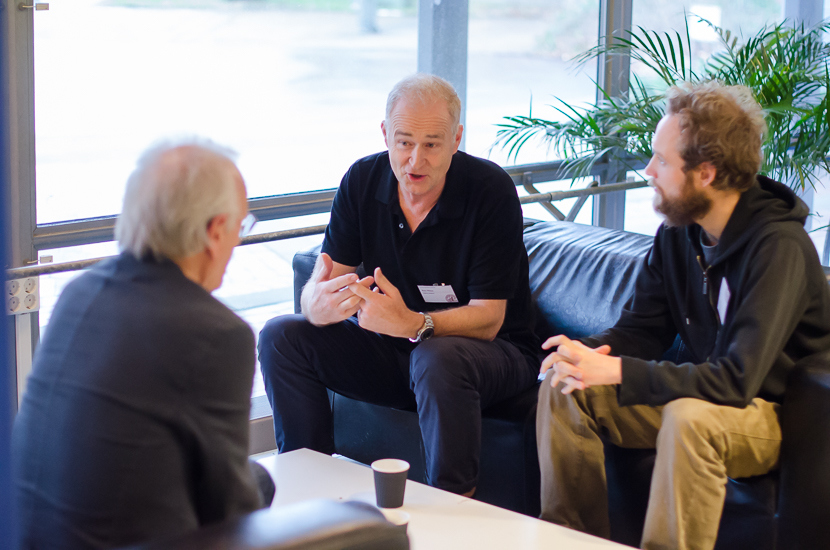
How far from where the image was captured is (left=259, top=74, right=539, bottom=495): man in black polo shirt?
2.29 m

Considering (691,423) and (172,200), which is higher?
(172,200)

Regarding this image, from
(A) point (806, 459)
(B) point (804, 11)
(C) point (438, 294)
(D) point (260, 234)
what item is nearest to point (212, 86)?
(D) point (260, 234)

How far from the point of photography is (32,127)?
103 inches

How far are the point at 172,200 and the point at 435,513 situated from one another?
0.87m

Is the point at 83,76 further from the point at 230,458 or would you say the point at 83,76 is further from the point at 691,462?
the point at 691,462

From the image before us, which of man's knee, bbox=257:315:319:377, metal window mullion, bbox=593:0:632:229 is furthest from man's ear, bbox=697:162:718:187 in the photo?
metal window mullion, bbox=593:0:632:229

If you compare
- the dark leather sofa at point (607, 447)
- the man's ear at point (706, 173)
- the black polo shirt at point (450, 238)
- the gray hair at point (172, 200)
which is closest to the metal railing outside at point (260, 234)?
the dark leather sofa at point (607, 447)

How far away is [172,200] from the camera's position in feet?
3.83

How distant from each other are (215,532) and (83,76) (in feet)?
7.09

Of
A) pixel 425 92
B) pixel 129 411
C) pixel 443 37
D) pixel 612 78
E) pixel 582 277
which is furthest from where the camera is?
pixel 612 78

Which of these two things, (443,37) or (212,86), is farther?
(443,37)

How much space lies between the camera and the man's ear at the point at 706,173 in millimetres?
1938

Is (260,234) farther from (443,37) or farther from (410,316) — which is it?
(443,37)

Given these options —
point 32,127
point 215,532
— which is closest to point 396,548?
point 215,532
